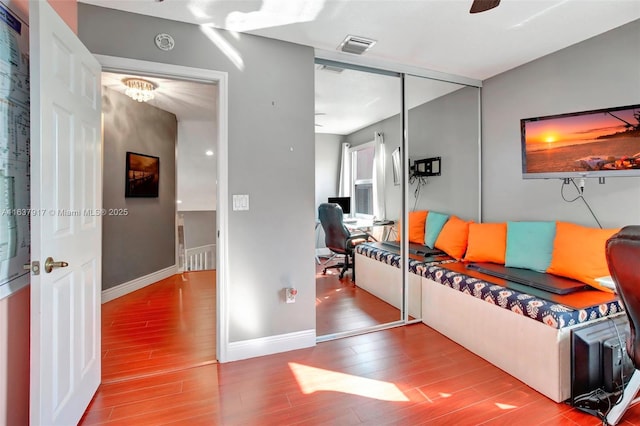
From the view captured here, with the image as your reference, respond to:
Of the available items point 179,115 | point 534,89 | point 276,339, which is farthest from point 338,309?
point 179,115

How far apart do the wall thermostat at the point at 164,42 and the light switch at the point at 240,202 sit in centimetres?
110

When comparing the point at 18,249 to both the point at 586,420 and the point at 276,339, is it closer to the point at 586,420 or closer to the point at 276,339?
the point at 276,339

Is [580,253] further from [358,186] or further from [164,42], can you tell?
[358,186]

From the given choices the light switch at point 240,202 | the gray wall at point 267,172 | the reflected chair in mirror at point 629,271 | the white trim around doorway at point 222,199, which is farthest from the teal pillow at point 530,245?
the white trim around doorway at point 222,199

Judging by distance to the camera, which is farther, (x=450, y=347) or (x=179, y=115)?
(x=179, y=115)

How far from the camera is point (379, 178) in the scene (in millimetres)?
4641

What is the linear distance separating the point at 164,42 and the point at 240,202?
1195mm

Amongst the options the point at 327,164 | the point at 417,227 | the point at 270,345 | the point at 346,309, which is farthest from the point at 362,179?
the point at 270,345

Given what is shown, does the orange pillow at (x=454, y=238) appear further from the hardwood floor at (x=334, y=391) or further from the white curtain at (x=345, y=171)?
the white curtain at (x=345, y=171)

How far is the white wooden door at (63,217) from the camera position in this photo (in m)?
1.27

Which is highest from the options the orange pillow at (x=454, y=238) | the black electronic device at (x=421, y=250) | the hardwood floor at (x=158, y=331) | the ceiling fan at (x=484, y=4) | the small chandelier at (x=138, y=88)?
the small chandelier at (x=138, y=88)

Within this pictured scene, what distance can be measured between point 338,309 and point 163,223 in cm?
292

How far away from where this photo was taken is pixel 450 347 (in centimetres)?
253

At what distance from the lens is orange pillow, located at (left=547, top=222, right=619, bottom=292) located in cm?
220
